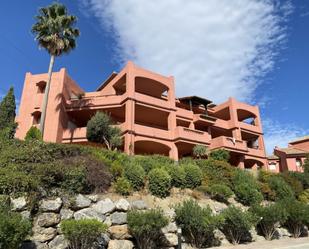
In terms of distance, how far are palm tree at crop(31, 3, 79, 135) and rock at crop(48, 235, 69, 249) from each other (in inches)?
693

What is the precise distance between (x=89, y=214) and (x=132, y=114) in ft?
50.4

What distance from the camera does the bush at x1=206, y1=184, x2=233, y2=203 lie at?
1769cm

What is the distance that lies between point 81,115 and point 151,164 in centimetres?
1533

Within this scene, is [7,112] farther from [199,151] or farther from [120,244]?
[120,244]

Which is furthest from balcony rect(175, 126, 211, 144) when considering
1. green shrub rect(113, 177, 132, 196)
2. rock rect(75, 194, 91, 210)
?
rock rect(75, 194, 91, 210)

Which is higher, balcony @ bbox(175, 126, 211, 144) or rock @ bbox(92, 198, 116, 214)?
balcony @ bbox(175, 126, 211, 144)

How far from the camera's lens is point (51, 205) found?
40.4 feet

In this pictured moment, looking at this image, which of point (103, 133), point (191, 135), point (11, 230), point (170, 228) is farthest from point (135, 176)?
point (191, 135)

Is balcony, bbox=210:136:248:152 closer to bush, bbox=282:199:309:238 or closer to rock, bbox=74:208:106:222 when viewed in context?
bush, bbox=282:199:309:238

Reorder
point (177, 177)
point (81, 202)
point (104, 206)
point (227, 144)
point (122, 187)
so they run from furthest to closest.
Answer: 1. point (227, 144)
2. point (177, 177)
3. point (122, 187)
4. point (104, 206)
5. point (81, 202)

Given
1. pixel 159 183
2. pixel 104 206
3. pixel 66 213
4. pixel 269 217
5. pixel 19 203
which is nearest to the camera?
pixel 19 203

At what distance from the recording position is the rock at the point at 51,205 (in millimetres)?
12117

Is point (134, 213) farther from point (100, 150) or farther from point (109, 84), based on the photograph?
point (109, 84)

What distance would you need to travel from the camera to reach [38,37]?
26.4m
